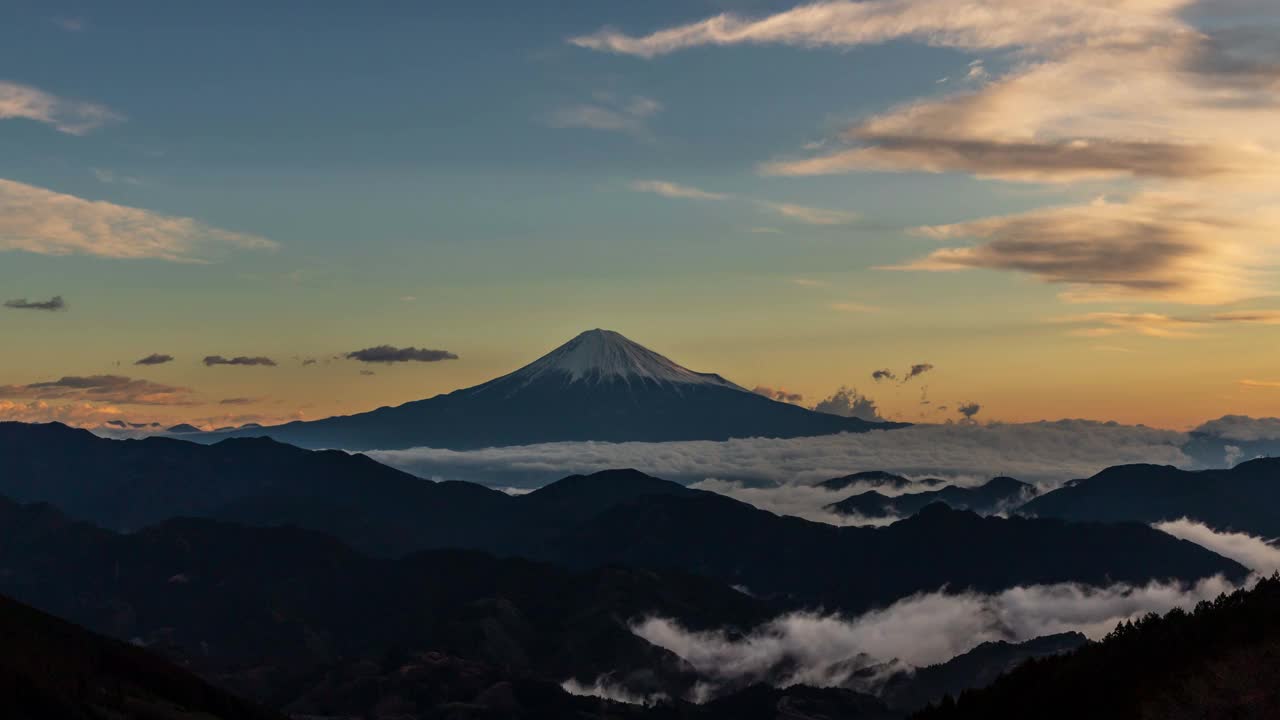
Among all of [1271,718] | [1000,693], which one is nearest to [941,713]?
[1000,693]

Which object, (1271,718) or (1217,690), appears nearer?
(1271,718)

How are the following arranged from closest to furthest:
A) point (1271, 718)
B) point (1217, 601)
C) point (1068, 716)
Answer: point (1271, 718), point (1068, 716), point (1217, 601)

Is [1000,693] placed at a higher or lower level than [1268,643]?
lower

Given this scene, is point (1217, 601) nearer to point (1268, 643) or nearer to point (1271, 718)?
point (1268, 643)

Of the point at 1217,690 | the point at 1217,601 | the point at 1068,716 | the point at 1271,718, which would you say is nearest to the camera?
the point at 1271,718

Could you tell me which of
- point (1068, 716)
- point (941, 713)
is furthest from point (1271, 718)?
point (941, 713)

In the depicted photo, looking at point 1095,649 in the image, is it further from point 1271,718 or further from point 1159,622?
point 1271,718
